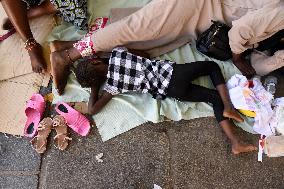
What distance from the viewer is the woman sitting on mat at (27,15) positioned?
2.82 m

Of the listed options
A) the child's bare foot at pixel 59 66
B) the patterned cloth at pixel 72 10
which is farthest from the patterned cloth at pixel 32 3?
the child's bare foot at pixel 59 66

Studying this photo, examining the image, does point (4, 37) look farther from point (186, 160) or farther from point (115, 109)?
point (186, 160)

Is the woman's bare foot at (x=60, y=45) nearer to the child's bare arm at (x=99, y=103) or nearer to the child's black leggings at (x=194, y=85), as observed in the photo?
the child's bare arm at (x=99, y=103)

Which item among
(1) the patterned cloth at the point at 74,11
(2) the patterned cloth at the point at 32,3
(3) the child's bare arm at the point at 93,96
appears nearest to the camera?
(3) the child's bare arm at the point at 93,96

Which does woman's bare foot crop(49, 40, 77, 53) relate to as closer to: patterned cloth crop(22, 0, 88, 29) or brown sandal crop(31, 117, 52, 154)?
patterned cloth crop(22, 0, 88, 29)

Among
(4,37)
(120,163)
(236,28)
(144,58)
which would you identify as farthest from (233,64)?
(4,37)

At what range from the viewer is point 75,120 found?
2695 mm

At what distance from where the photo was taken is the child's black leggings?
2615mm

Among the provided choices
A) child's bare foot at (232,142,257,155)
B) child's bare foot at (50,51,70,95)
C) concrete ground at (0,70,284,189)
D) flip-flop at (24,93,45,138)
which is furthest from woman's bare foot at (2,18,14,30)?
child's bare foot at (232,142,257,155)

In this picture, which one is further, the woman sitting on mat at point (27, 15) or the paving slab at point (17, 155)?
the woman sitting on mat at point (27, 15)

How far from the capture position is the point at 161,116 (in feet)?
8.82

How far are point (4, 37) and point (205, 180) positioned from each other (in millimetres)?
1995

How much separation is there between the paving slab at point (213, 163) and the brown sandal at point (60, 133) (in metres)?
0.73

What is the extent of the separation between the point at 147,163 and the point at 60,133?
643 millimetres
